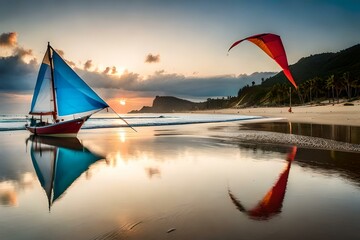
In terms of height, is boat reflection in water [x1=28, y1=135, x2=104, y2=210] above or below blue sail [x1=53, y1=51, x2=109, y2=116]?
below

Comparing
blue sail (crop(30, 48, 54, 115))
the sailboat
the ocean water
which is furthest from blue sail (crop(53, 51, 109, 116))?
the ocean water

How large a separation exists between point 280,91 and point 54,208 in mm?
149935

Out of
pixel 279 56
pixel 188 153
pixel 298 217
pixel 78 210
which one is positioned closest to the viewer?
pixel 298 217

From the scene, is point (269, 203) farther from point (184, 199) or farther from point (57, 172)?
point (57, 172)

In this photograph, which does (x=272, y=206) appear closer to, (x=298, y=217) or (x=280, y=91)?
(x=298, y=217)

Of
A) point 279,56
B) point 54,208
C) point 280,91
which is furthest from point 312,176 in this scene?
point 280,91

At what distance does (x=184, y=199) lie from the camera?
7250 millimetres

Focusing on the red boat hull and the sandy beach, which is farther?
the sandy beach

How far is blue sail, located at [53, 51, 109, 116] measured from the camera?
29.0 meters

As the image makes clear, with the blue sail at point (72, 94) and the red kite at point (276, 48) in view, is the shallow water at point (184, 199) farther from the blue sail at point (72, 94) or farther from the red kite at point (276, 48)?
the blue sail at point (72, 94)

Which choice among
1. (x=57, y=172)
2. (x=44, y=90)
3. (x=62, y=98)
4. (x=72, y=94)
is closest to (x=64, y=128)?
(x=62, y=98)

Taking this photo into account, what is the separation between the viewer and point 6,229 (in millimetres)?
5449

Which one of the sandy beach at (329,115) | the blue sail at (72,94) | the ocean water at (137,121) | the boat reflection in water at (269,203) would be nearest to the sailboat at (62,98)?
the blue sail at (72,94)

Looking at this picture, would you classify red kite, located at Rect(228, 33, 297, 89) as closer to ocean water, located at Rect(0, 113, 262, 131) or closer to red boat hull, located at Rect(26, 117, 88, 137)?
red boat hull, located at Rect(26, 117, 88, 137)
